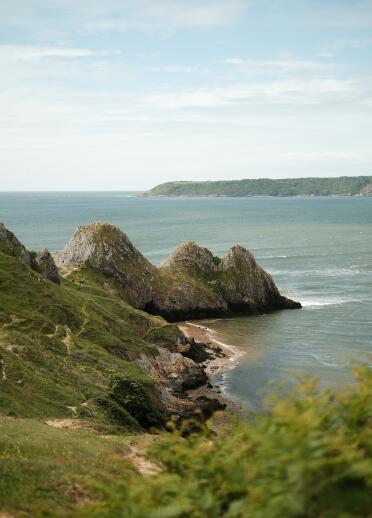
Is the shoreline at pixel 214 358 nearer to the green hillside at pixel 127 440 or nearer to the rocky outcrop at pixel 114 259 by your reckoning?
the green hillside at pixel 127 440

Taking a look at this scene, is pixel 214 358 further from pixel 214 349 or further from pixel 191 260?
pixel 191 260

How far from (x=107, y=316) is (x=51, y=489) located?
43.8 m

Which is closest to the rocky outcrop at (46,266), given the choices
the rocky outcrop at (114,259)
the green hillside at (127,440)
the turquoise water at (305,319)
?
the green hillside at (127,440)

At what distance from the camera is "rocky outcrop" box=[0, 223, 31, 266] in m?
63.8

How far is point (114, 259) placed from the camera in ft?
301

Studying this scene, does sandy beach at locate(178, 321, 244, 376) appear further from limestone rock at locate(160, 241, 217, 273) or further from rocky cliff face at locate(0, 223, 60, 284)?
rocky cliff face at locate(0, 223, 60, 284)

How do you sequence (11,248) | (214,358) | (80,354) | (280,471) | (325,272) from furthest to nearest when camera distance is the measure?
(325,272)
(214,358)
(11,248)
(80,354)
(280,471)

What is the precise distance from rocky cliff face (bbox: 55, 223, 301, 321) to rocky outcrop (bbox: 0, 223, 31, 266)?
81.1 ft

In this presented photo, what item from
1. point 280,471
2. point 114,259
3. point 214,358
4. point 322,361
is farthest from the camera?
point 114,259

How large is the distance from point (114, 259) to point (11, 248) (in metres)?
28.6

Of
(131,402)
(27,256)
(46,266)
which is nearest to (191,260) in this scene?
(46,266)

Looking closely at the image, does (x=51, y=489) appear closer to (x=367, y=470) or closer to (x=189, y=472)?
(x=189, y=472)

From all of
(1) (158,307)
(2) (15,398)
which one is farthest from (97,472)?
(1) (158,307)

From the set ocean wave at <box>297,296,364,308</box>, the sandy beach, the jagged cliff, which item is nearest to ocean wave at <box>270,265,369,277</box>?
ocean wave at <box>297,296,364,308</box>
